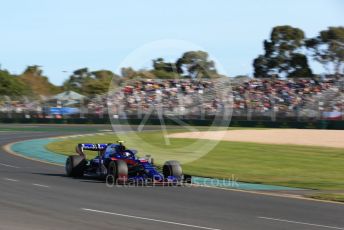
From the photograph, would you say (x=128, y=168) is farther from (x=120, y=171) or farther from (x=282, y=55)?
(x=282, y=55)

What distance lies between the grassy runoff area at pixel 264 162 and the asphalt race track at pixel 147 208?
15.8 ft

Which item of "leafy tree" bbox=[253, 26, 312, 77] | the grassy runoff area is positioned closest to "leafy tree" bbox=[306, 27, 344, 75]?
"leafy tree" bbox=[253, 26, 312, 77]

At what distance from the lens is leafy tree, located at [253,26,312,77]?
3688 inches

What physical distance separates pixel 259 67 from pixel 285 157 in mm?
67671

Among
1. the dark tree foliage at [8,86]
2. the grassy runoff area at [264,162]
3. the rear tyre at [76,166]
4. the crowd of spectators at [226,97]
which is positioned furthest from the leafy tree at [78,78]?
the rear tyre at [76,166]

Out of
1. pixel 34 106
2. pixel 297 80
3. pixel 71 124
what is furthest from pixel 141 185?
pixel 34 106

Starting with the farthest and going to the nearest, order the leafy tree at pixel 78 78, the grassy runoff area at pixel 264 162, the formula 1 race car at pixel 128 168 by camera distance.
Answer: the leafy tree at pixel 78 78 → the grassy runoff area at pixel 264 162 → the formula 1 race car at pixel 128 168

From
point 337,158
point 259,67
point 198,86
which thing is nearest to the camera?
point 337,158

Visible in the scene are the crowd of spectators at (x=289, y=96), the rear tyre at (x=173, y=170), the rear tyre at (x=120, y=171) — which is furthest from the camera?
the crowd of spectators at (x=289, y=96)

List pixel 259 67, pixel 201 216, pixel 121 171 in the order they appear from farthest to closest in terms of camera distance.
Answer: pixel 259 67
pixel 121 171
pixel 201 216

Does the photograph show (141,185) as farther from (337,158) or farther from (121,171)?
(337,158)

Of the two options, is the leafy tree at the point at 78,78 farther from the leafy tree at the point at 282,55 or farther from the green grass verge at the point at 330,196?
the green grass verge at the point at 330,196

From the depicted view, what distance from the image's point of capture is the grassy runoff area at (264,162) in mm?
21516

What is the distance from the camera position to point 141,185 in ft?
58.8
